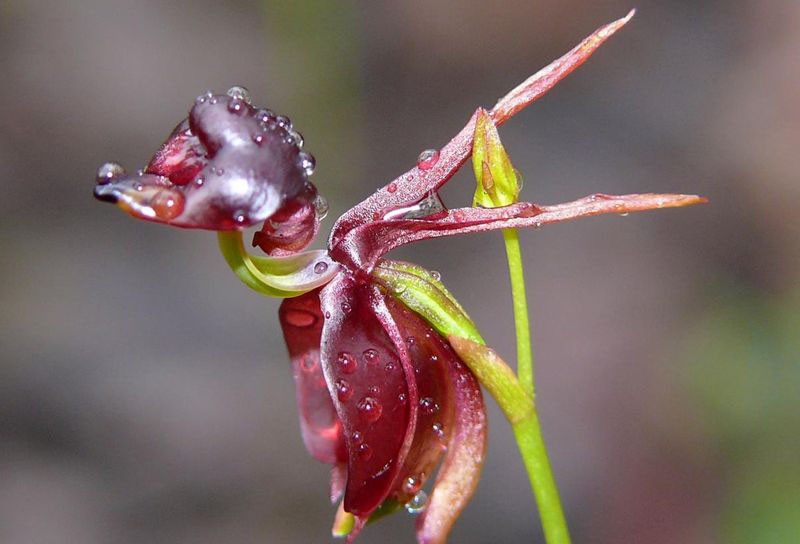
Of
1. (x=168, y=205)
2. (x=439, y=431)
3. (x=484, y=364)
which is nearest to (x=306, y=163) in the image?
(x=168, y=205)

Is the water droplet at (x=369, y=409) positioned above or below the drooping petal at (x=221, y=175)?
below

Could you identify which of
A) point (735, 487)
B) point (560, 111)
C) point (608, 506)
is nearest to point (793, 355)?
point (735, 487)

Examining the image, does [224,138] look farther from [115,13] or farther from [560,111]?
[115,13]

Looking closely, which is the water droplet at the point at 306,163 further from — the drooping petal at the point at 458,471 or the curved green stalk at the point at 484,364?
the drooping petal at the point at 458,471

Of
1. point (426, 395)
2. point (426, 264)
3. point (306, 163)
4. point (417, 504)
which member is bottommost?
point (417, 504)

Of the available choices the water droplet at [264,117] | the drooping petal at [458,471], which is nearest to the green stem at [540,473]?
the drooping petal at [458,471]

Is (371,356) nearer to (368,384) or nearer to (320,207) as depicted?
(368,384)
